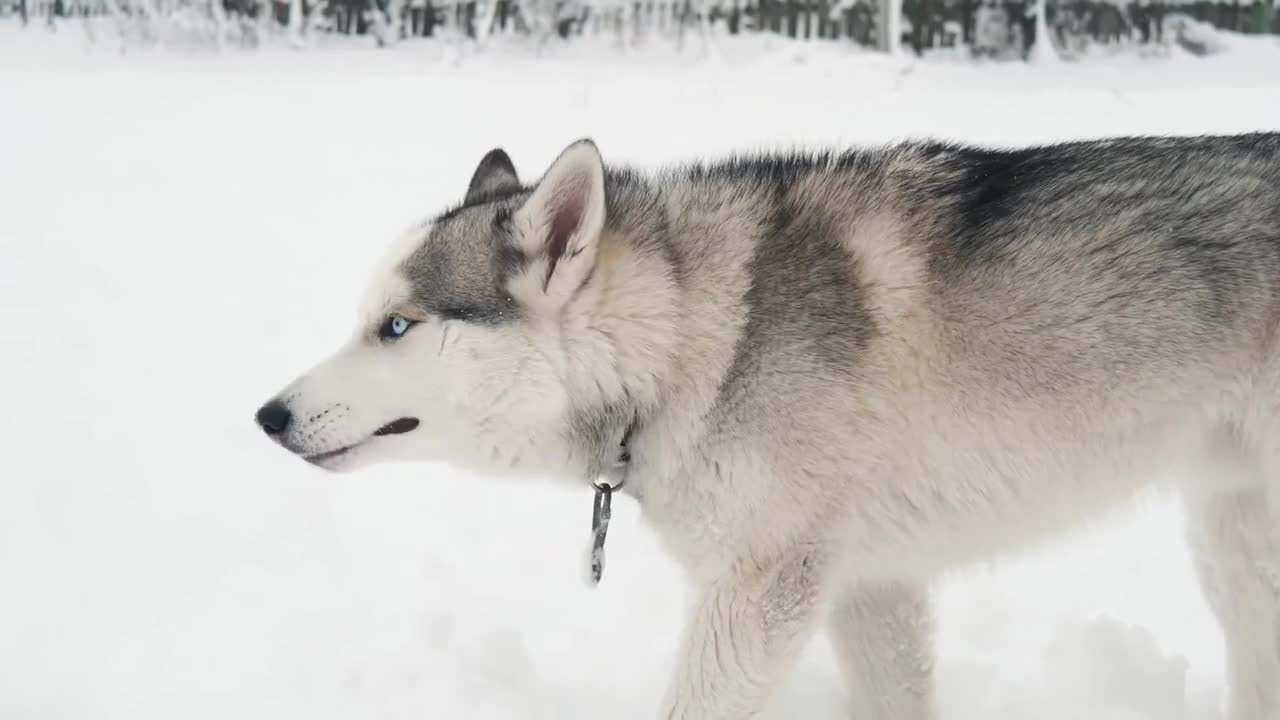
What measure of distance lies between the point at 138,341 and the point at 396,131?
17.9 ft

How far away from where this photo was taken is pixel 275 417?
8.15 feet

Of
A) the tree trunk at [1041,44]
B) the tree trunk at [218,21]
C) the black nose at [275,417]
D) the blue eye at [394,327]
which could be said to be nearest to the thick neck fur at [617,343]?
the blue eye at [394,327]

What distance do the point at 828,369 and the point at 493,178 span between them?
3.89 feet

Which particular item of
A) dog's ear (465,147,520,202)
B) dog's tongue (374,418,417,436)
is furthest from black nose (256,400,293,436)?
dog's ear (465,147,520,202)

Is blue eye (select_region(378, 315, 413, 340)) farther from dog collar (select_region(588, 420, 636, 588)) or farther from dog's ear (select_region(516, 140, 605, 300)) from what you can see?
dog collar (select_region(588, 420, 636, 588))

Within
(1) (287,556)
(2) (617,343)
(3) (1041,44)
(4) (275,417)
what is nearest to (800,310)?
(2) (617,343)

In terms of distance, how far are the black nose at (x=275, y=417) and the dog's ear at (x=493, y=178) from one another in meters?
0.80

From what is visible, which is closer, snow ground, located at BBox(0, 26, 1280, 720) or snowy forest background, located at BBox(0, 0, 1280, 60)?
snow ground, located at BBox(0, 26, 1280, 720)

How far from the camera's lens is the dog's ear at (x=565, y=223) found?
7.90 feet

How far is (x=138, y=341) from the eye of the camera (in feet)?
18.4

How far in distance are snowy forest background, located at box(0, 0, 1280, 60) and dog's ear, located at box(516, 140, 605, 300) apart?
1294cm

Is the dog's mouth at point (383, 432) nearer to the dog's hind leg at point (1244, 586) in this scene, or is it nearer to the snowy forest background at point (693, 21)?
the dog's hind leg at point (1244, 586)

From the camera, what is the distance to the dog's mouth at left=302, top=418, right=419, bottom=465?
8.23 feet

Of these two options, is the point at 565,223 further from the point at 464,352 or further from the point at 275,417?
the point at 275,417
